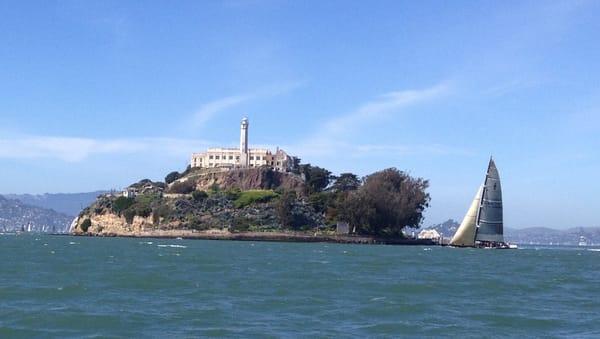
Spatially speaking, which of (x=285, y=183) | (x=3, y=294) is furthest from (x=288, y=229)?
(x=3, y=294)

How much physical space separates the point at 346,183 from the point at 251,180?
19174mm

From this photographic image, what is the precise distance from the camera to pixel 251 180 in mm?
176125

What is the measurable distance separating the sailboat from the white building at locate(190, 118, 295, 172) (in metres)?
60.9

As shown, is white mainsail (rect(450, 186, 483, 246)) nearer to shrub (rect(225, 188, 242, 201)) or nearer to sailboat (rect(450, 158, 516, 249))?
sailboat (rect(450, 158, 516, 249))

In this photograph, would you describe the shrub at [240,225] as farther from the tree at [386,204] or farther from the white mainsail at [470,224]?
the white mainsail at [470,224]

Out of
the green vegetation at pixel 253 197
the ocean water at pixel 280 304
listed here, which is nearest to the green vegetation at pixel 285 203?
the green vegetation at pixel 253 197

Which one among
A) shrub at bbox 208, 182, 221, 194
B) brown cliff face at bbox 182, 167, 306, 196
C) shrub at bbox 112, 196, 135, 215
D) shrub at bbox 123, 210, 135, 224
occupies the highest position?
brown cliff face at bbox 182, 167, 306, 196

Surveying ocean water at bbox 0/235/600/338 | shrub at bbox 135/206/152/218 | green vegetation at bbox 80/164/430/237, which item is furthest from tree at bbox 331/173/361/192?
ocean water at bbox 0/235/600/338

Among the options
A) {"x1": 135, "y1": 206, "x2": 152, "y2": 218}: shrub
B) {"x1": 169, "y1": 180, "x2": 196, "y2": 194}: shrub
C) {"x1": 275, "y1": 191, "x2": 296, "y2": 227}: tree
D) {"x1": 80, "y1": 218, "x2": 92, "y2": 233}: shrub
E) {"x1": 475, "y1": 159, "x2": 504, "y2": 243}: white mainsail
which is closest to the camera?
{"x1": 475, "y1": 159, "x2": 504, "y2": 243}: white mainsail

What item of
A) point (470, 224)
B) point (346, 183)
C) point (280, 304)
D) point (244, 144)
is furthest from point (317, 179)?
point (280, 304)

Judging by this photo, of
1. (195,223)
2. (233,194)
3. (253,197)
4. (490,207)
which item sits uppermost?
(233,194)

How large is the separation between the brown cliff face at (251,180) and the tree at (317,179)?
2844 mm

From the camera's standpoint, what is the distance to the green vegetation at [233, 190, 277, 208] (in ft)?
523

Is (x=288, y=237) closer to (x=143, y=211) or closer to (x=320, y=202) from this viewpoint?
(x=320, y=202)
